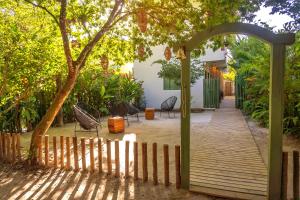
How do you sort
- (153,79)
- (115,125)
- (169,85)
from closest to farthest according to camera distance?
1. (115,125)
2. (169,85)
3. (153,79)

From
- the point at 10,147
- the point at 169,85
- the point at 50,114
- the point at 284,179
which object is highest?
the point at 169,85

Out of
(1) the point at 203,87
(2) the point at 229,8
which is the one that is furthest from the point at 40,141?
(1) the point at 203,87

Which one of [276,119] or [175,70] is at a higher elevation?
[175,70]

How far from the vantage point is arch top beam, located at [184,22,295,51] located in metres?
4.12

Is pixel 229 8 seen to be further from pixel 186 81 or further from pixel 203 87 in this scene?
pixel 203 87

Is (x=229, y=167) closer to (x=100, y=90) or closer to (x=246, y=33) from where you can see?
(x=246, y=33)

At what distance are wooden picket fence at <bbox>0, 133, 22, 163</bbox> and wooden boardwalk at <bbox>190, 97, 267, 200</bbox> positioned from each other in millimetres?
3553

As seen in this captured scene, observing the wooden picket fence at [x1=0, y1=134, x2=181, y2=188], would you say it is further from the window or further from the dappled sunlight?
the window

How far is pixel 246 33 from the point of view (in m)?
4.40

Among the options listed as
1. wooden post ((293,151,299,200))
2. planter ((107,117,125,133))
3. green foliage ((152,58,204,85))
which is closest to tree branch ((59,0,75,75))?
planter ((107,117,125,133))

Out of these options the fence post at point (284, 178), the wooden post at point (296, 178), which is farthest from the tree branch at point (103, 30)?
the wooden post at point (296, 178)

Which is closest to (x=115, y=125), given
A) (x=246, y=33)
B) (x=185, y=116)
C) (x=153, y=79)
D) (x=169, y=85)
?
(x=185, y=116)

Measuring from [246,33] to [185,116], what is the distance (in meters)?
1.53

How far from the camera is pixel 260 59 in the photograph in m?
9.96
